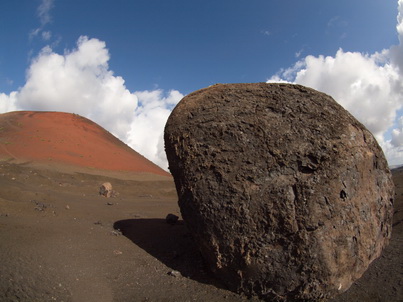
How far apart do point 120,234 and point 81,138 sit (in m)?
22.9

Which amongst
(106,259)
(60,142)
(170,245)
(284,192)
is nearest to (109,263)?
(106,259)

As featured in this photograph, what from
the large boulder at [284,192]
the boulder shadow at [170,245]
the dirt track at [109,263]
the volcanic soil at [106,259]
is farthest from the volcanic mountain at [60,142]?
the large boulder at [284,192]

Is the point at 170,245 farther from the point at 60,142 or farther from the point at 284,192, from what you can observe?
the point at 60,142

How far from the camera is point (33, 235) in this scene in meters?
5.04

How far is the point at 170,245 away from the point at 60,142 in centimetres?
2166

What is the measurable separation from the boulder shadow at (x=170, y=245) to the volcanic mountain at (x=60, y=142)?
50.5 feet

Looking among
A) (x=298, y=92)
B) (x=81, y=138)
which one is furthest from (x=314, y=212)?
(x=81, y=138)

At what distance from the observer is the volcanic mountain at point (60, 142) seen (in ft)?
67.9

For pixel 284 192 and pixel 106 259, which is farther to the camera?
pixel 106 259

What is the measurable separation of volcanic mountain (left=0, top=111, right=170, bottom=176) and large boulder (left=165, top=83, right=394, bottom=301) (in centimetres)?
1833

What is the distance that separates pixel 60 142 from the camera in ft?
78.3

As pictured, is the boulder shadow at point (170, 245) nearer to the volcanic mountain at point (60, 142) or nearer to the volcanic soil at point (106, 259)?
the volcanic soil at point (106, 259)

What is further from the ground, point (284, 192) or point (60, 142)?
point (60, 142)

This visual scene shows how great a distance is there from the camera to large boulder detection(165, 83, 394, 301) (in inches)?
143
